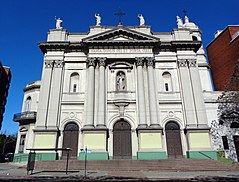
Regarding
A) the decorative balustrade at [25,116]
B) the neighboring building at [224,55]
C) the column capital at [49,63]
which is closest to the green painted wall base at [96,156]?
the decorative balustrade at [25,116]

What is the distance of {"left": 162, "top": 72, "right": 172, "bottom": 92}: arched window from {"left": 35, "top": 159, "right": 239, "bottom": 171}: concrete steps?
9.77 meters

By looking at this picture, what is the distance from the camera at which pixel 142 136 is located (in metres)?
23.2

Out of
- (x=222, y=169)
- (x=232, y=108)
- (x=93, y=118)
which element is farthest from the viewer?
(x=232, y=108)

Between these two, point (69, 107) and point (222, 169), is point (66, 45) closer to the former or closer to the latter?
point (69, 107)

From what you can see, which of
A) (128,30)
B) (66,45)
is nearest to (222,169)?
(128,30)

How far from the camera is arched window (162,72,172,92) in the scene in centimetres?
2683

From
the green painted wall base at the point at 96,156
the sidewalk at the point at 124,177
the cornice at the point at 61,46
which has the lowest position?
the sidewalk at the point at 124,177

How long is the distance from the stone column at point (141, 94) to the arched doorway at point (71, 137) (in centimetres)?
749

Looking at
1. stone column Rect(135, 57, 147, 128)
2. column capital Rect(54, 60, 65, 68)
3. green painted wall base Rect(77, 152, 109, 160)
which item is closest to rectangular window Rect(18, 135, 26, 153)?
green painted wall base Rect(77, 152, 109, 160)

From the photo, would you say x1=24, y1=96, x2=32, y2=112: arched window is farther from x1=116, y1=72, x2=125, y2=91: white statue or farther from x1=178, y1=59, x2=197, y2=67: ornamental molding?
x1=178, y1=59, x2=197, y2=67: ornamental molding

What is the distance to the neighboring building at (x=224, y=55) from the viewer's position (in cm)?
3597

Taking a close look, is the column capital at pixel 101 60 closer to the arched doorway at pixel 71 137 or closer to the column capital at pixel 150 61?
the column capital at pixel 150 61

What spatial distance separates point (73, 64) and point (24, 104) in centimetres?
883

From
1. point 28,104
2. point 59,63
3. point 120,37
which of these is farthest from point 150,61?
point 28,104
